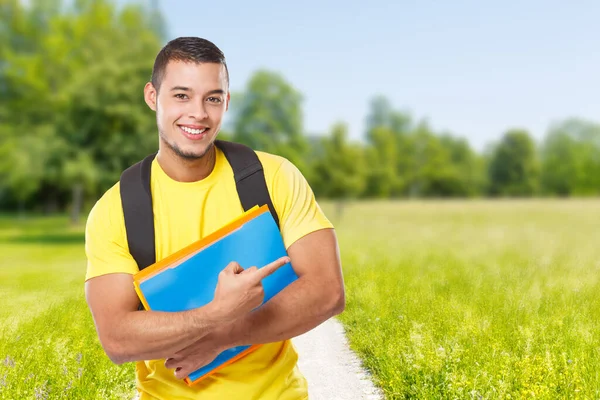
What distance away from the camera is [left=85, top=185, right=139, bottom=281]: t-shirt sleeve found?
2.26m

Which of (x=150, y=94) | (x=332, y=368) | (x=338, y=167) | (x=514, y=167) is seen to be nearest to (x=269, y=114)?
(x=338, y=167)

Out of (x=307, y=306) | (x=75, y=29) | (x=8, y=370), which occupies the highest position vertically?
(x=75, y=29)

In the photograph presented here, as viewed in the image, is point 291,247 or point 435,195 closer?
point 291,247

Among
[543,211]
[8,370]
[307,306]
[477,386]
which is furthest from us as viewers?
[543,211]

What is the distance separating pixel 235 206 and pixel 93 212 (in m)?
0.53

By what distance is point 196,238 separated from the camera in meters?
2.36

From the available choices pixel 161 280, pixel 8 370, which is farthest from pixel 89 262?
pixel 8 370

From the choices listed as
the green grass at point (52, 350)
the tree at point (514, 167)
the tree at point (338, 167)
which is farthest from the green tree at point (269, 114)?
the tree at point (514, 167)

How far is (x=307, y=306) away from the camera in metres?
2.26

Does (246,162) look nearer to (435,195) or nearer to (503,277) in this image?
(503,277)

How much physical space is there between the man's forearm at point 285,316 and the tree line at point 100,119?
20.9 metres

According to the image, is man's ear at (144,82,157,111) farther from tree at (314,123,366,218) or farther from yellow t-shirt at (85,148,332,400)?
tree at (314,123,366,218)

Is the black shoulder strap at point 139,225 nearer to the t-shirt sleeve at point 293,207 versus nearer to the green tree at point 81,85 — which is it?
the t-shirt sleeve at point 293,207

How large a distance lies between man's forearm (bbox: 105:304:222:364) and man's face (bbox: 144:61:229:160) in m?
0.60
